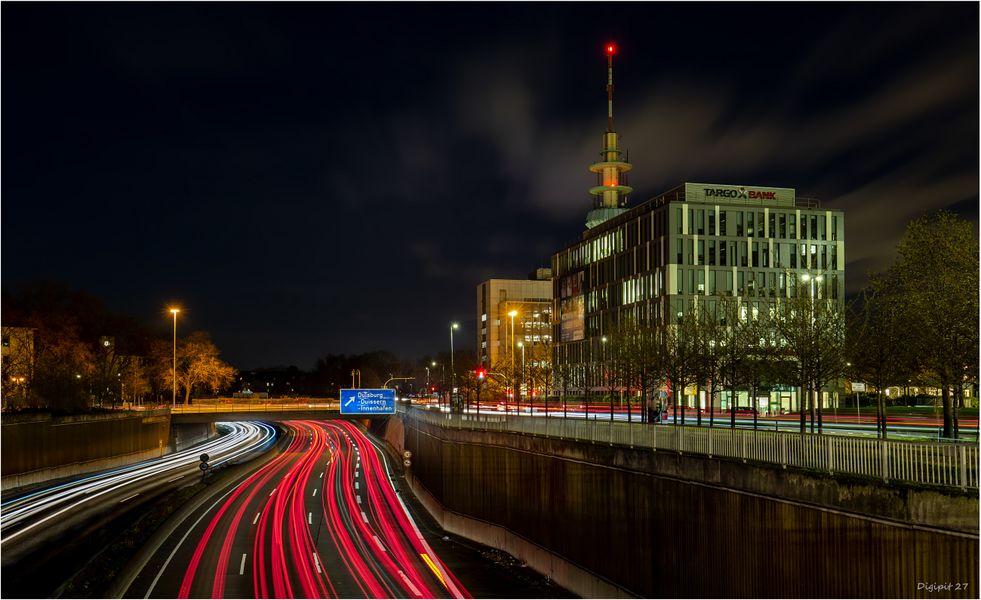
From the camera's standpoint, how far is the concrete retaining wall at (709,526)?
1481cm

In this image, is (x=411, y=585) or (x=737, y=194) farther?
(x=737, y=194)

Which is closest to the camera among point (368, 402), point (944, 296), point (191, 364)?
point (944, 296)

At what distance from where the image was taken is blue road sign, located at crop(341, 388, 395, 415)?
68.0 metres

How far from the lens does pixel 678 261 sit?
97438 millimetres

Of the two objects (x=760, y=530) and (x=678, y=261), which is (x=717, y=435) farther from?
Result: (x=678, y=261)

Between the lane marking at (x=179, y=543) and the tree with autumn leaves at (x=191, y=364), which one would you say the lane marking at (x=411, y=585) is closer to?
the lane marking at (x=179, y=543)

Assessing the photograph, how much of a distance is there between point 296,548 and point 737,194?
3017 inches

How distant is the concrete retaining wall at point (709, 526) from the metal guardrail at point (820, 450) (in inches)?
14.1

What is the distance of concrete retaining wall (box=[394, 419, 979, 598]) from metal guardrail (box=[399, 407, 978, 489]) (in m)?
0.36

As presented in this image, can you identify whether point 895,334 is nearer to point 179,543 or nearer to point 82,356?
point 179,543

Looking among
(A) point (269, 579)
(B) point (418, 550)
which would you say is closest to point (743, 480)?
(A) point (269, 579)

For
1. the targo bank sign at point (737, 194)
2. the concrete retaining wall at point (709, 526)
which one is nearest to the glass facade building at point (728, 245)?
the targo bank sign at point (737, 194)

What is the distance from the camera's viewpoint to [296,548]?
36.6 meters

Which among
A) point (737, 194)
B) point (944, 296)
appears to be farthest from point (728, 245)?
point (944, 296)
